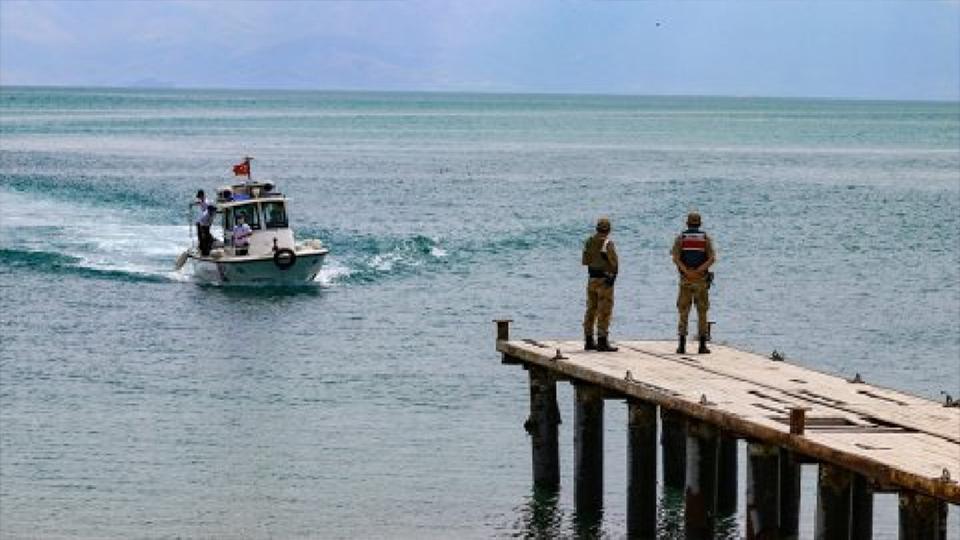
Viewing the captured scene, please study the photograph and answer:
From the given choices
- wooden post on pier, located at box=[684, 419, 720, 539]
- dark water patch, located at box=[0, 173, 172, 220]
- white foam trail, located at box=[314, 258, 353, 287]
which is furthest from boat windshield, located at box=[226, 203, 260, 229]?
wooden post on pier, located at box=[684, 419, 720, 539]

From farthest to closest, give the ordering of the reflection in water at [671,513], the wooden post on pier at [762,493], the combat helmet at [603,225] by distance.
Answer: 1. the reflection in water at [671,513]
2. the combat helmet at [603,225]
3. the wooden post on pier at [762,493]

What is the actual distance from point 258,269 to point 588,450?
84.1 feet

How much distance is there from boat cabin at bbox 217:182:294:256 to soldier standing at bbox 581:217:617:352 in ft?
80.1

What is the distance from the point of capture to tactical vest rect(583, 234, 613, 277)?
2500 centimetres

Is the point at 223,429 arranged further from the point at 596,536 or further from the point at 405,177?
the point at 405,177

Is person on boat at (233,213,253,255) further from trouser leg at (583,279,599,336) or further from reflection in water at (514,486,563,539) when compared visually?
trouser leg at (583,279,599,336)

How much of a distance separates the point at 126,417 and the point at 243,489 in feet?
17.2

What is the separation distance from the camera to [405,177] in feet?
325

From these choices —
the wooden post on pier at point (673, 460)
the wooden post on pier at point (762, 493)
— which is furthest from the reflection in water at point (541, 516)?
the wooden post on pier at point (762, 493)

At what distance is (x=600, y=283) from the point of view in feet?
83.1

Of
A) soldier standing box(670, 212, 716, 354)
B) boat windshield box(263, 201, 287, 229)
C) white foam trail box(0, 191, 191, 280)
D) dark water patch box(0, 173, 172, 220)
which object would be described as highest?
soldier standing box(670, 212, 716, 354)

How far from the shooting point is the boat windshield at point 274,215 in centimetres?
4969

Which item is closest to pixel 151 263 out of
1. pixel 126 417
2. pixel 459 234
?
pixel 459 234

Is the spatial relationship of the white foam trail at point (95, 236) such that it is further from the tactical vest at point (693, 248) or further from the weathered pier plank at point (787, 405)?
the tactical vest at point (693, 248)
